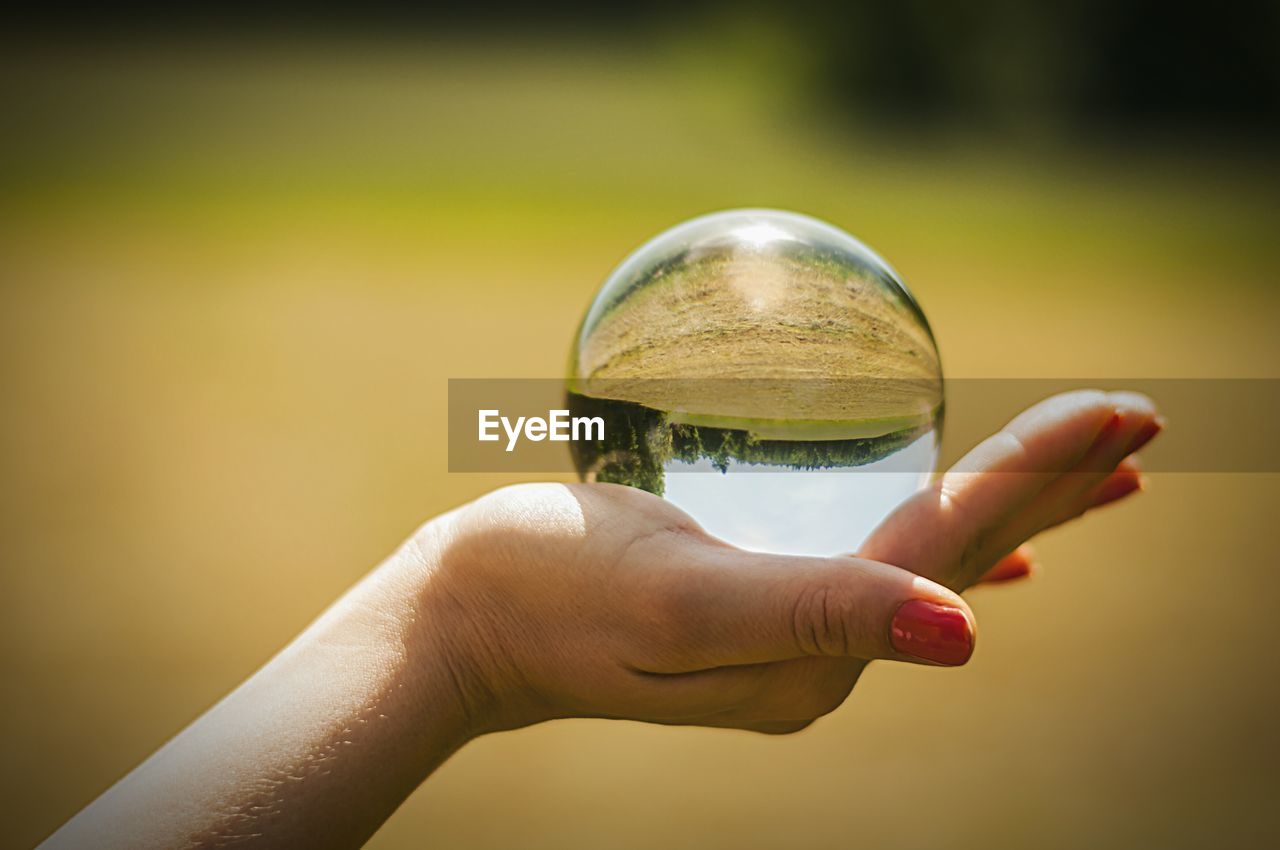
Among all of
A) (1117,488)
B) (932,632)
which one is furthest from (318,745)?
(1117,488)

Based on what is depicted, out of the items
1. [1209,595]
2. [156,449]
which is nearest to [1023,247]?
[1209,595]

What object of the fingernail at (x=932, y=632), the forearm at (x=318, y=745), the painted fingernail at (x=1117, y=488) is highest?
the painted fingernail at (x=1117, y=488)

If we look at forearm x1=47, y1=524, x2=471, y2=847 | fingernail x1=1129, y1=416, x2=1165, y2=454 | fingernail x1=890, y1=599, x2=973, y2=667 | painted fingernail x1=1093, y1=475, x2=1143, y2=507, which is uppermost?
fingernail x1=1129, y1=416, x2=1165, y2=454

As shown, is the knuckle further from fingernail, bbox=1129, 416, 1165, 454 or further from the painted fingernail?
the painted fingernail

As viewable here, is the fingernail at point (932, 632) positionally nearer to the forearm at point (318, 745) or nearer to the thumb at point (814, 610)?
the thumb at point (814, 610)

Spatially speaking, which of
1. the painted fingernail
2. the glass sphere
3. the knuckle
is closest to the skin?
the knuckle

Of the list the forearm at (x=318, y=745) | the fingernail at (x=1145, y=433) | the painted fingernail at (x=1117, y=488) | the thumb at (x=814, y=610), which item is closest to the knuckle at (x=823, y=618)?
the thumb at (x=814, y=610)
